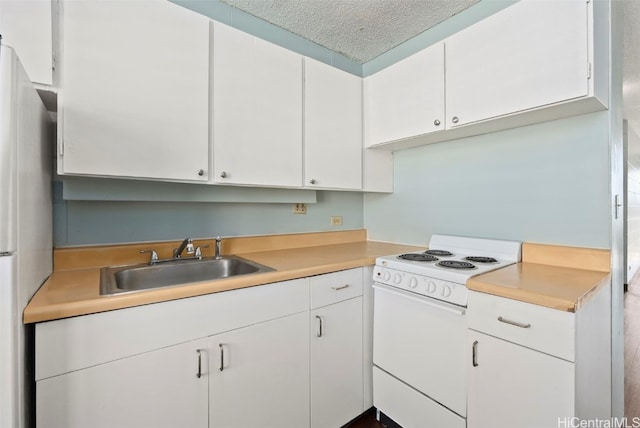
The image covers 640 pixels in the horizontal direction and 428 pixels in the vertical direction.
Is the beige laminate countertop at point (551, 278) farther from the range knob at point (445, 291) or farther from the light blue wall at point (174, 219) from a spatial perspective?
the light blue wall at point (174, 219)

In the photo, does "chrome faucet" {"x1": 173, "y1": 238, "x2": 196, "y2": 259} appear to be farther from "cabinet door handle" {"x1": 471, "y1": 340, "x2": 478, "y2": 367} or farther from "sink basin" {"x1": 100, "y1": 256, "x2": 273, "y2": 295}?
"cabinet door handle" {"x1": 471, "y1": 340, "x2": 478, "y2": 367}

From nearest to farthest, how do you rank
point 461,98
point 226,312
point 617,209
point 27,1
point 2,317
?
point 2,317, point 27,1, point 226,312, point 617,209, point 461,98

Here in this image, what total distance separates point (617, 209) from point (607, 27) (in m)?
0.85

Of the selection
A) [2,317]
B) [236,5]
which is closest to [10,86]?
[2,317]

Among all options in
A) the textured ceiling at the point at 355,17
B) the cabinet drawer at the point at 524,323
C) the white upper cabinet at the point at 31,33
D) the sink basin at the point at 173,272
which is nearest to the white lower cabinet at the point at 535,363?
the cabinet drawer at the point at 524,323

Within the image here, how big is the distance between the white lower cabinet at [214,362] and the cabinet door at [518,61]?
1.15m

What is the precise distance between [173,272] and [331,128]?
132 cm

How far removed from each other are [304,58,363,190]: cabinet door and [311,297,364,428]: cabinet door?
810mm

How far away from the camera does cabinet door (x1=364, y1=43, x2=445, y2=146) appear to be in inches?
66.1

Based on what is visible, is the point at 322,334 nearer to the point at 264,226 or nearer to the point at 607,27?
the point at 264,226

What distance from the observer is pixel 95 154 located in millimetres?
1169

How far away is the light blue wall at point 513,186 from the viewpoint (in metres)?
1.37

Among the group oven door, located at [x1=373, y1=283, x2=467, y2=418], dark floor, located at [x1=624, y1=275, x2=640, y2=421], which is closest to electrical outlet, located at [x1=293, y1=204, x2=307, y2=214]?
oven door, located at [x1=373, y1=283, x2=467, y2=418]

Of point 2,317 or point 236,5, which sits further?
point 236,5
